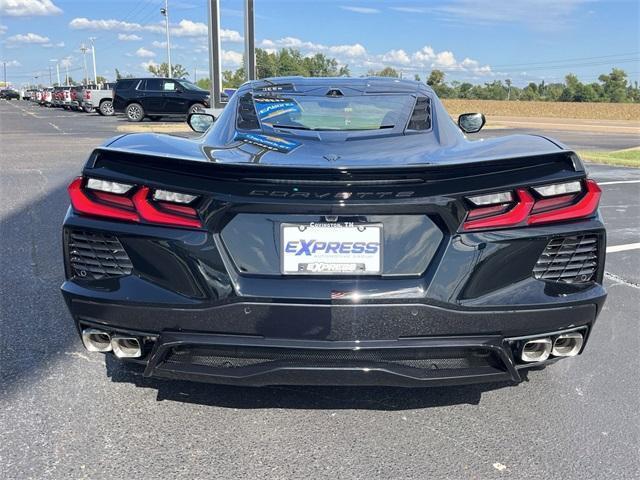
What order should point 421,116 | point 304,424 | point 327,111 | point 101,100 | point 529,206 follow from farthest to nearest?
point 101,100
point 327,111
point 421,116
point 304,424
point 529,206

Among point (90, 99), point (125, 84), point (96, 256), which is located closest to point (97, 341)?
point (96, 256)

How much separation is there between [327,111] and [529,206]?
4.96 ft

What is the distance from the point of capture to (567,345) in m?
2.52

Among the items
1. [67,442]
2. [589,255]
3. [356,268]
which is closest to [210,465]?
[67,442]

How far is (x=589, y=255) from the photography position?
8.05 feet

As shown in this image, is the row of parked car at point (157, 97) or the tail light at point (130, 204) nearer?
the tail light at point (130, 204)

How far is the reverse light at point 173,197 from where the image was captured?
2297 mm

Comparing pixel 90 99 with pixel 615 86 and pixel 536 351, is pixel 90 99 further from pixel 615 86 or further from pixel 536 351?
pixel 615 86

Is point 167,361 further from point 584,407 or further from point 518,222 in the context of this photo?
point 584,407

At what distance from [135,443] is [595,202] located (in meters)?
2.17

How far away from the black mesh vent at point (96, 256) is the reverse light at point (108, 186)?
0.18 m

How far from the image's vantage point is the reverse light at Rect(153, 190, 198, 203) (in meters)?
2.30

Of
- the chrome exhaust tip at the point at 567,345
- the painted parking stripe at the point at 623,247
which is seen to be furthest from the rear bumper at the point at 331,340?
the painted parking stripe at the point at 623,247

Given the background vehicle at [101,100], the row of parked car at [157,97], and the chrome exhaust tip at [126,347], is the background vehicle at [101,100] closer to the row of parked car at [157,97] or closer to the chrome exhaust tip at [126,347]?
the row of parked car at [157,97]
